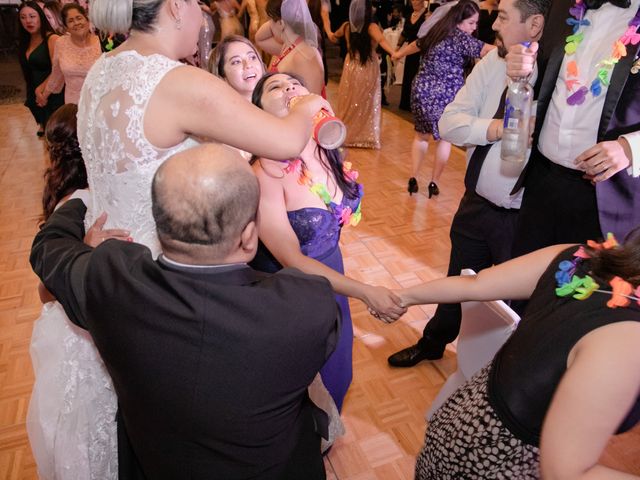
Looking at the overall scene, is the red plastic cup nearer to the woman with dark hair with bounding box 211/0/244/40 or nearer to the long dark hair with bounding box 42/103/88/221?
the long dark hair with bounding box 42/103/88/221

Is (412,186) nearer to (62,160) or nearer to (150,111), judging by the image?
(62,160)

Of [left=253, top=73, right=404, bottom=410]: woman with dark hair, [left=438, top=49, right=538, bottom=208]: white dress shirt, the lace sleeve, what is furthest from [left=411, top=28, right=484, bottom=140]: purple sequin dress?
the lace sleeve

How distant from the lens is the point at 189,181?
0.87 metres

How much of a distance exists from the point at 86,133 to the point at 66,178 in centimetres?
33

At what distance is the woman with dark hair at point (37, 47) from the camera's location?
4668mm

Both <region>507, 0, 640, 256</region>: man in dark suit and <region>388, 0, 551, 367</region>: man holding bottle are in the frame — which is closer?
<region>507, 0, 640, 256</region>: man in dark suit

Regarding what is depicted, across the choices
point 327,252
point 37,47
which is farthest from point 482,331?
point 37,47

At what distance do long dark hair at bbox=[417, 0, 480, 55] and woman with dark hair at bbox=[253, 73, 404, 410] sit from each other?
2318 mm

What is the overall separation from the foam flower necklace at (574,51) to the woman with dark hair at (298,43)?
5.16ft

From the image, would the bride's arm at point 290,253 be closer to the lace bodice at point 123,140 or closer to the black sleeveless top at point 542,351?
the lace bodice at point 123,140

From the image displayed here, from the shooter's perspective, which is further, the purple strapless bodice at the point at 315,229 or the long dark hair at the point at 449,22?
the long dark hair at the point at 449,22

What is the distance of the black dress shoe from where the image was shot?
8.02 feet

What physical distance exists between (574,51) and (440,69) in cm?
232

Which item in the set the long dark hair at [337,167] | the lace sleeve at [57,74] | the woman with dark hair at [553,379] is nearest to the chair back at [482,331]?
the woman with dark hair at [553,379]
